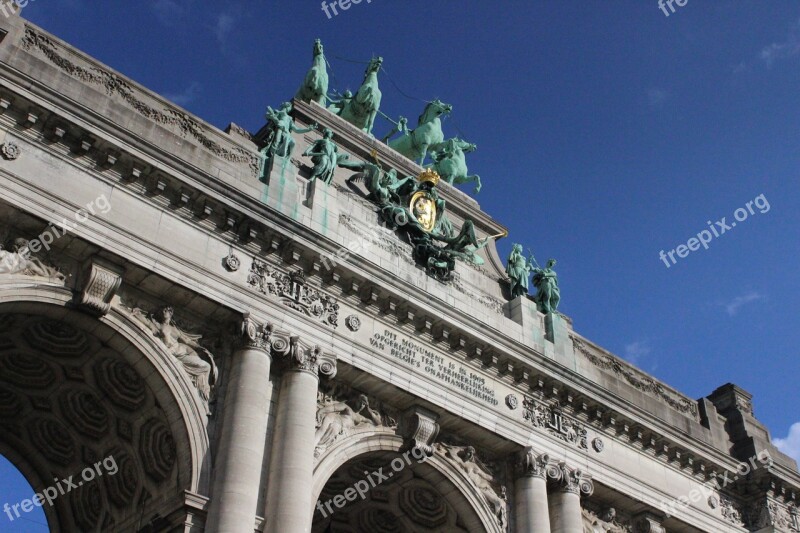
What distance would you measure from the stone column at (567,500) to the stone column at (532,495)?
488 mm

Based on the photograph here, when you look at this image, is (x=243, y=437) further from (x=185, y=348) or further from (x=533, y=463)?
(x=533, y=463)

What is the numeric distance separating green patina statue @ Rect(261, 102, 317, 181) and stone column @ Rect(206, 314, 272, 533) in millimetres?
5222

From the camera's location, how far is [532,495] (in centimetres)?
2670

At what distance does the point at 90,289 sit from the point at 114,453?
498 cm

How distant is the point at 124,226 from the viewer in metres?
21.9

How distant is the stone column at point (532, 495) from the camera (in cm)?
2628

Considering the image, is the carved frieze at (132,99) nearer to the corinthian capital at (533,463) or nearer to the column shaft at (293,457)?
the column shaft at (293,457)

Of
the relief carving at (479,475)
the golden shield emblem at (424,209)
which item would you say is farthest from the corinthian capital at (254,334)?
the golden shield emblem at (424,209)

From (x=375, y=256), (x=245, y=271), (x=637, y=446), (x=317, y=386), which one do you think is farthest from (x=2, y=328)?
(x=637, y=446)

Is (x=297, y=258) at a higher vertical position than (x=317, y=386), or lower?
higher

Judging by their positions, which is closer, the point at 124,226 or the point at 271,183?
the point at 124,226

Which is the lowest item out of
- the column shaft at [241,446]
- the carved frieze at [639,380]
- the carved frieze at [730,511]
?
the column shaft at [241,446]

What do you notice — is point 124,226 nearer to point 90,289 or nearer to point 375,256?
point 90,289

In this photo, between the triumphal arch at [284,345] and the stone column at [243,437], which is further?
the triumphal arch at [284,345]
